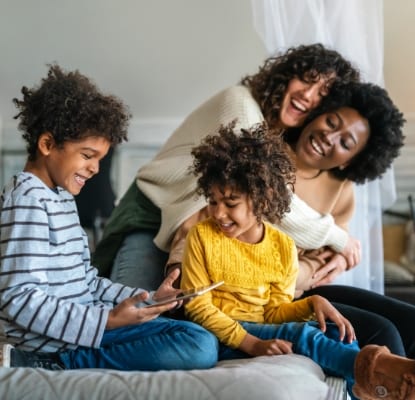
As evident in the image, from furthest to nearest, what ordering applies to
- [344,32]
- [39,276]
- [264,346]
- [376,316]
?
1. [344,32]
2. [376,316]
3. [264,346]
4. [39,276]

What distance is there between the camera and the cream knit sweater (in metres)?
1.66

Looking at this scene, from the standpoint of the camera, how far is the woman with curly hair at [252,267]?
1269 mm

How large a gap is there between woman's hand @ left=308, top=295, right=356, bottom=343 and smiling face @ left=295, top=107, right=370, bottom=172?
0.55 m

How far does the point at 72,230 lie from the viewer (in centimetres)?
127

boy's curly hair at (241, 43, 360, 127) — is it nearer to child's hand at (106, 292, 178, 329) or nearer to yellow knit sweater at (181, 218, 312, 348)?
yellow knit sweater at (181, 218, 312, 348)

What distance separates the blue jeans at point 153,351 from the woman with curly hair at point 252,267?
65mm

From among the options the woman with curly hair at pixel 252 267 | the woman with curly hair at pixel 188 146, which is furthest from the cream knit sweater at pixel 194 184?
the woman with curly hair at pixel 252 267

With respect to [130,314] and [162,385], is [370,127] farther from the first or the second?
[162,385]

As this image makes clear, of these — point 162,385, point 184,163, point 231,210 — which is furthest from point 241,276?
point 184,163

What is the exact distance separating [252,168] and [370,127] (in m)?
0.70

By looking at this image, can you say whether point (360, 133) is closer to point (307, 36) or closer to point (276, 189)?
point (307, 36)

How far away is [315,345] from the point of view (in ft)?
4.11

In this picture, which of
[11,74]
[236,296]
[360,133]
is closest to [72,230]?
[236,296]

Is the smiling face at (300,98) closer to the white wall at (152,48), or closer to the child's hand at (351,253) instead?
the child's hand at (351,253)
